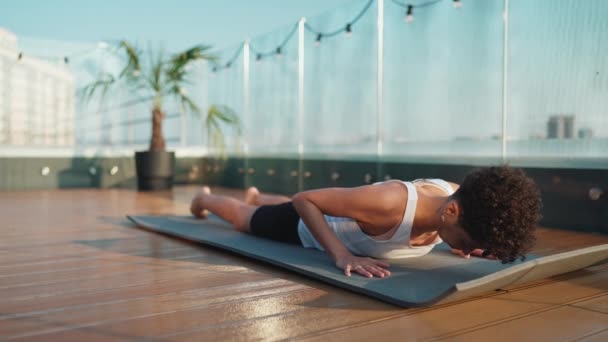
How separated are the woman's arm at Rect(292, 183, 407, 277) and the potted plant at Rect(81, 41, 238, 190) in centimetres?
416

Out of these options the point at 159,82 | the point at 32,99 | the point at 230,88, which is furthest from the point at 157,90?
the point at 32,99

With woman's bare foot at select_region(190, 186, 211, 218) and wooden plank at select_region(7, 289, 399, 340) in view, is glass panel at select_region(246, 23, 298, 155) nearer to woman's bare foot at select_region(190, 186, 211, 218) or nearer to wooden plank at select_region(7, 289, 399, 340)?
woman's bare foot at select_region(190, 186, 211, 218)

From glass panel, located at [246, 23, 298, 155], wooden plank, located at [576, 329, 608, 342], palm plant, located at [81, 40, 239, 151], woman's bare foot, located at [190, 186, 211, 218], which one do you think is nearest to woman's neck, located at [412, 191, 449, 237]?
wooden plank, located at [576, 329, 608, 342]

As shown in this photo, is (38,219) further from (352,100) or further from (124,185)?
(124,185)

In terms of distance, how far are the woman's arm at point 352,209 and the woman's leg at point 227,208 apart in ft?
2.77

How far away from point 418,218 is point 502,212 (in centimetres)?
30

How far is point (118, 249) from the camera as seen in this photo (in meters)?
2.24

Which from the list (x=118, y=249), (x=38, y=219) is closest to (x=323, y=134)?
(x=38, y=219)

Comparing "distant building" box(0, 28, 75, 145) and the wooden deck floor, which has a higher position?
"distant building" box(0, 28, 75, 145)

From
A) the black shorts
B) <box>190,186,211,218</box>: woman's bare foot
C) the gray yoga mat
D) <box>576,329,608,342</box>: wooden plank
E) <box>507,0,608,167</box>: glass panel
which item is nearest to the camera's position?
<box>576,329,608,342</box>: wooden plank

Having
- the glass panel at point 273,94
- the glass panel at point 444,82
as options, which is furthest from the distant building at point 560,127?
the glass panel at point 273,94

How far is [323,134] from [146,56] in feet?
7.60

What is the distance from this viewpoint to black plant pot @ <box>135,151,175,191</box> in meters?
5.70

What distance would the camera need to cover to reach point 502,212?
1353 millimetres
